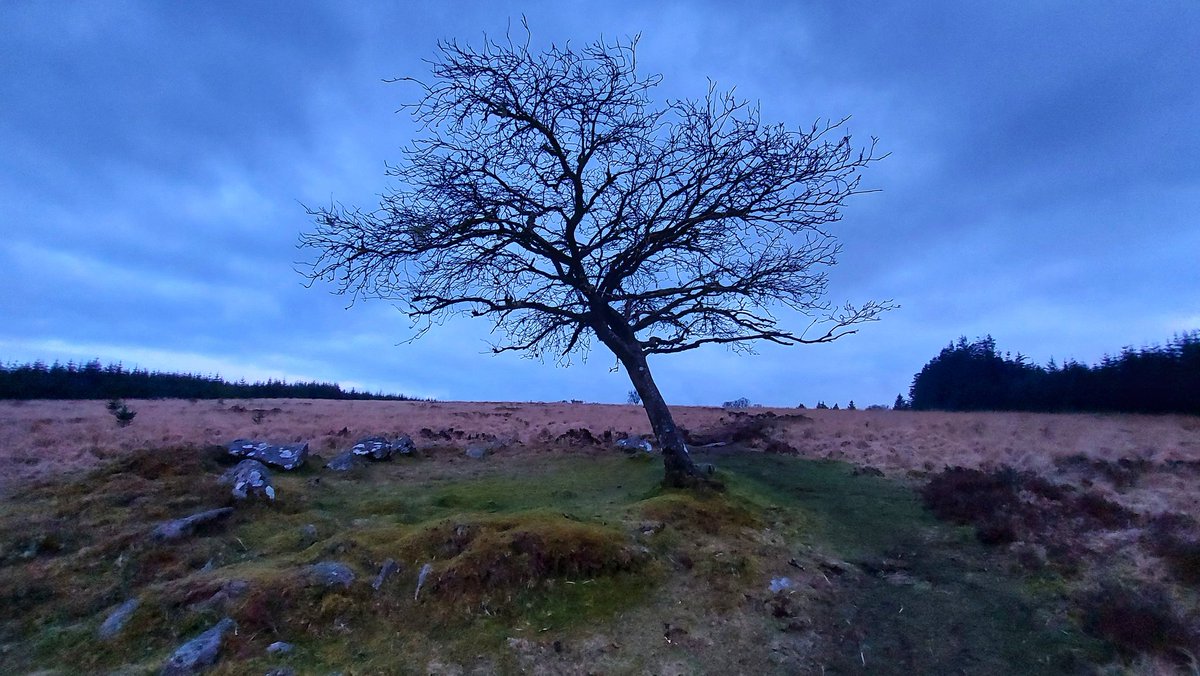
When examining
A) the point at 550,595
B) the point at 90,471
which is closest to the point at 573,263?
the point at 550,595

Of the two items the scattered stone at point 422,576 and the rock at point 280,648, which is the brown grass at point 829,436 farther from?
the scattered stone at point 422,576

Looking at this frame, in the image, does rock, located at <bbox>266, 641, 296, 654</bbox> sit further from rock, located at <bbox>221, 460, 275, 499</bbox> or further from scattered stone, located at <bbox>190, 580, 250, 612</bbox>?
rock, located at <bbox>221, 460, 275, 499</bbox>

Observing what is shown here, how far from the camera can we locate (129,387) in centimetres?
6103

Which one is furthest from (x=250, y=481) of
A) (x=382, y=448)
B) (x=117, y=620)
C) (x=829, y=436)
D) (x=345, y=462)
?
(x=829, y=436)

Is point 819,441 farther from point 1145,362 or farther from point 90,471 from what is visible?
point 90,471

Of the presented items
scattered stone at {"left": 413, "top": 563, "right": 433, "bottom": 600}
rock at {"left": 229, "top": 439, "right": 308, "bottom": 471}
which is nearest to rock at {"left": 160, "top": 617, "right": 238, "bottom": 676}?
scattered stone at {"left": 413, "top": 563, "right": 433, "bottom": 600}

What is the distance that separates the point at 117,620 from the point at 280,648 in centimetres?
239

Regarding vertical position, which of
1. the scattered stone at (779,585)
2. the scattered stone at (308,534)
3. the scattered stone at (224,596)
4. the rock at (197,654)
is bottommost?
the rock at (197,654)

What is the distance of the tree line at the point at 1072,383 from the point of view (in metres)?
27.6

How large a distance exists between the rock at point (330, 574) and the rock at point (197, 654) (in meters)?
1.14

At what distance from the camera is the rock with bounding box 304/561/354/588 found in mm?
9014

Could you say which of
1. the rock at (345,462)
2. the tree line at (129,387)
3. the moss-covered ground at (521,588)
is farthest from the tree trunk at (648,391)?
the tree line at (129,387)

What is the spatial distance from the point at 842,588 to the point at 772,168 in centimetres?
774

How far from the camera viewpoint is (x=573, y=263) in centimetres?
1437
